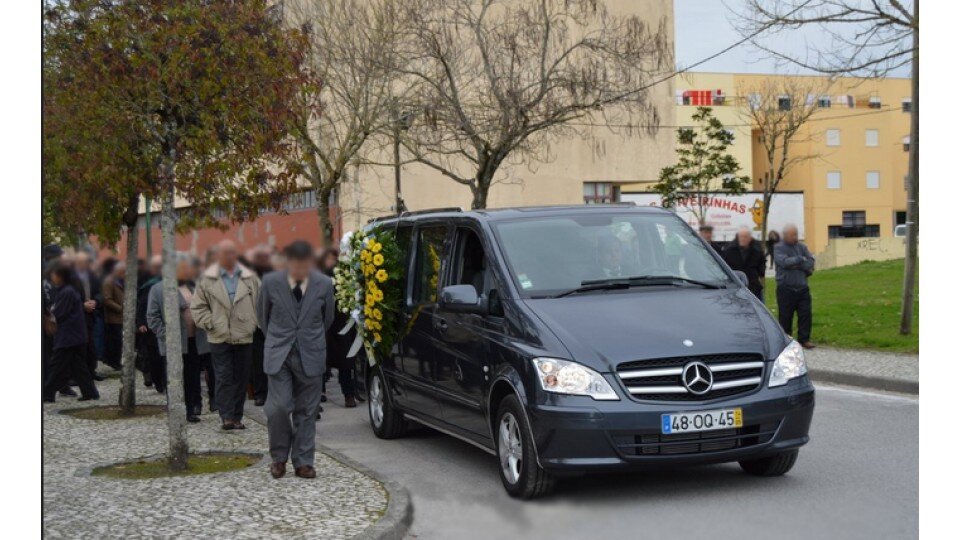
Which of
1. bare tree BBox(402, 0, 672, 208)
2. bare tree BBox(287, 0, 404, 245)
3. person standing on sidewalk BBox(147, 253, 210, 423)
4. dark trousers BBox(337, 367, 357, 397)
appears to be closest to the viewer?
person standing on sidewalk BBox(147, 253, 210, 423)

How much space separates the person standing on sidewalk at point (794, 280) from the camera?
17.0 meters

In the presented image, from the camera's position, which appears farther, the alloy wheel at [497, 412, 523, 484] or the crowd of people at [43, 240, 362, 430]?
the crowd of people at [43, 240, 362, 430]

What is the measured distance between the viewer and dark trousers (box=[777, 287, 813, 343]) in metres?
17.1

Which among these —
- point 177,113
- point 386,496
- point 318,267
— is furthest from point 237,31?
point 386,496

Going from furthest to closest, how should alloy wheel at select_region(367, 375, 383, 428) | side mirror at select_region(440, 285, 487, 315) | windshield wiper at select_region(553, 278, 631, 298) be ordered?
alloy wheel at select_region(367, 375, 383, 428)
side mirror at select_region(440, 285, 487, 315)
windshield wiper at select_region(553, 278, 631, 298)

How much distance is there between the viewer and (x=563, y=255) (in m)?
8.66

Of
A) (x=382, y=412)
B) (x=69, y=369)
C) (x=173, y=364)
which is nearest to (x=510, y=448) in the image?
(x=173, y=364)

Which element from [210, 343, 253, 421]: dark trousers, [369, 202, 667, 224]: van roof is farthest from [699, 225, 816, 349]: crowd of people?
[369, 202, 667, 224]: van roof

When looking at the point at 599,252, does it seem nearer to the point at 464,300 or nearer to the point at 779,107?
the point at 464,300

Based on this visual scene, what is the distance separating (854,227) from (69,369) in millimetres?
68736

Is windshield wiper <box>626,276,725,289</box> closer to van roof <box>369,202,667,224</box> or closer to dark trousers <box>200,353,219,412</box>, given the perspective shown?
van roof <box>369,202,667,224</box>

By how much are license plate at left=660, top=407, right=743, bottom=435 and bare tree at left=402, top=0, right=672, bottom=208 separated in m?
17.5

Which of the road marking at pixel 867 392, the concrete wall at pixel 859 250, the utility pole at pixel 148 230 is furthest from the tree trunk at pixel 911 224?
the concrete wall at pixel 859 250

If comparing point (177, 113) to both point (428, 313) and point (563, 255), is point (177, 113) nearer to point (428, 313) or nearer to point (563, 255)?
point (428, 313)
